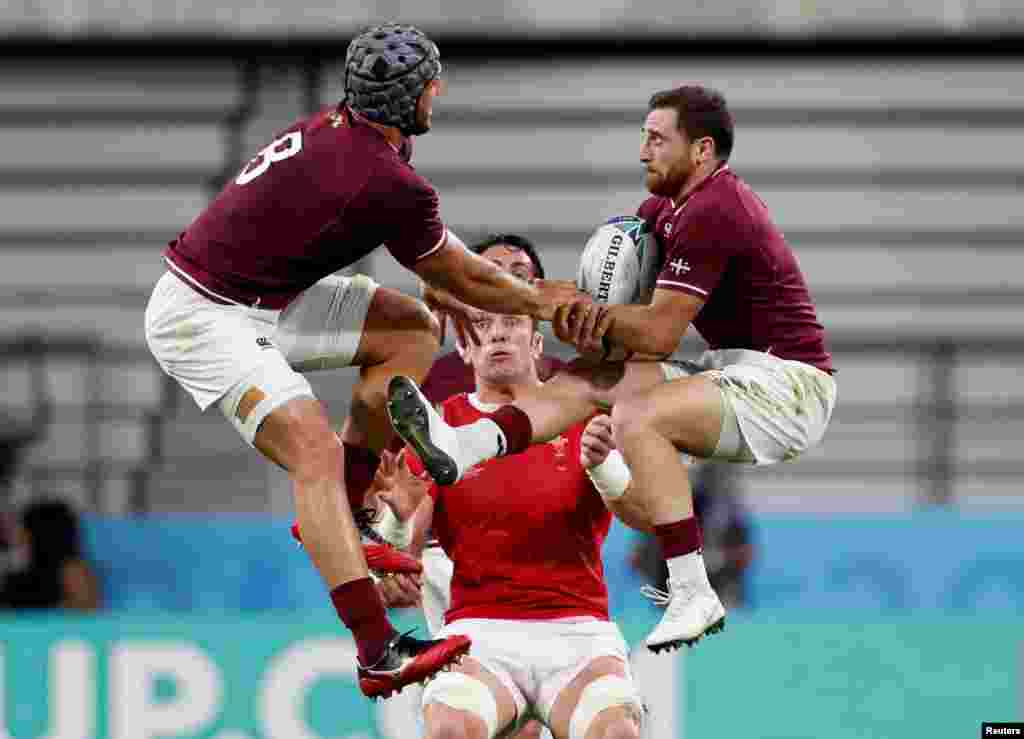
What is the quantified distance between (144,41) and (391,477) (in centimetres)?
680

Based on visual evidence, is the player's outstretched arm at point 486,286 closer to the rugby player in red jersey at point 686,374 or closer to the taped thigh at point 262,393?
the rugby player in red jersey at point 686,374

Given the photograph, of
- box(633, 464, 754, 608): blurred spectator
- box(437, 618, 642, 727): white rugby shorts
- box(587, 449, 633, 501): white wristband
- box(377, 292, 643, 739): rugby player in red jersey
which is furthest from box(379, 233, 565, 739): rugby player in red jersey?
box(633, 464, 754, 608): blurred spectator

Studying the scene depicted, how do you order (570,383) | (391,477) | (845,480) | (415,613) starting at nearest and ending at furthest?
(570,383) → (391,477) → (415,613) → (845,480)

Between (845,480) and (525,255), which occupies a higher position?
(525,255)

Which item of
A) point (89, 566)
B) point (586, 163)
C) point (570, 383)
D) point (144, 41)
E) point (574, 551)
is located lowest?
point (89, 566)

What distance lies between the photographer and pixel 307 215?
20.2 feet

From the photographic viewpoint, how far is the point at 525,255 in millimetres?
7344

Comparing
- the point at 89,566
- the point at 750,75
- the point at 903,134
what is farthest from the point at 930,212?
the point at 89,566

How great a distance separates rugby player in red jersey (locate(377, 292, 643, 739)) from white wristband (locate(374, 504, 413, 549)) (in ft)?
0.16

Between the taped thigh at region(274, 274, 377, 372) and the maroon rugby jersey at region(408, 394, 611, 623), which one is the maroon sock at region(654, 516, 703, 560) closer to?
the maroon rugby jersey at region(408, 394, 611, 623)

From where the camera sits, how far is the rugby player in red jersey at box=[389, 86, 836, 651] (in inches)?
248

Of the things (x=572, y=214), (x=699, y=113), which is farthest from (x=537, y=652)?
(x=572, y=214)

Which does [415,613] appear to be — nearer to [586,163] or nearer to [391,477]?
[391,477]

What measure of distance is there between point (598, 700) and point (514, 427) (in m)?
0.90
